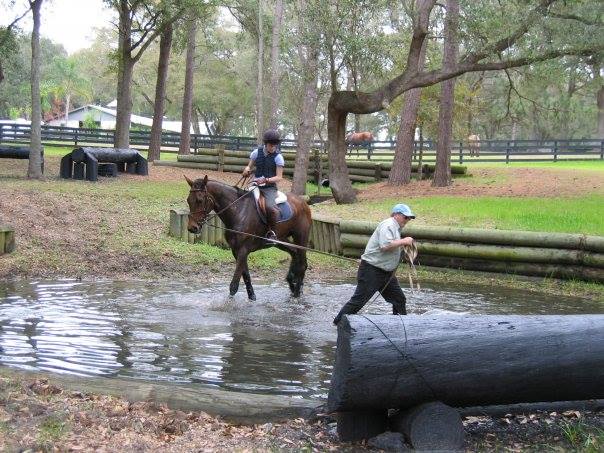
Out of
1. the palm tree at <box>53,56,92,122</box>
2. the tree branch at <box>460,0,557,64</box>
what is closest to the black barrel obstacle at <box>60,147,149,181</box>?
the tree branch at <box>460,0,557,64</box>

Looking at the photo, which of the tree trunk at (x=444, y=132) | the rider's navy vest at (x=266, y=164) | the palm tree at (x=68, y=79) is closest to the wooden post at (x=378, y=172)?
the tree trunk at (x=444, y=132)

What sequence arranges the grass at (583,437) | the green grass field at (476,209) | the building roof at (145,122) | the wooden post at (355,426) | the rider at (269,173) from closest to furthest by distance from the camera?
the grass at (583,437) → the wooden post at (355,426) → the rider at (269,173) → the green grass field at (476,209) → the building roof at (145,122)

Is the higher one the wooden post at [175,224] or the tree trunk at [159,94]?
the tree trunk at [159,94]

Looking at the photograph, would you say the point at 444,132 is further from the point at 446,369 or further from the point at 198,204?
the point at 446,369

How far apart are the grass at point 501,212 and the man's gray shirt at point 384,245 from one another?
900cm

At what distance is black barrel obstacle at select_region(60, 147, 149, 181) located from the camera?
88.6 ft

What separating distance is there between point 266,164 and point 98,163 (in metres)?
16.3

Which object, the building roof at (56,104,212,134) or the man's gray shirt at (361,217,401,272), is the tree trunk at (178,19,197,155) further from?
the man's gray shirt at (361,217,401,272)

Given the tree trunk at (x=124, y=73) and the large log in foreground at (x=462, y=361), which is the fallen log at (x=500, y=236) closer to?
the large log in foreground at (x=462, y=361)

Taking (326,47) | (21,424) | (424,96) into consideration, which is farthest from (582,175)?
(21,424)

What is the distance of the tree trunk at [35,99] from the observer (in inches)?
948

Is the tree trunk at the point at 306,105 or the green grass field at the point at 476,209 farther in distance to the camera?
the tree trunk at the point at 306,105

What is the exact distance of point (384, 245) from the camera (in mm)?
9203

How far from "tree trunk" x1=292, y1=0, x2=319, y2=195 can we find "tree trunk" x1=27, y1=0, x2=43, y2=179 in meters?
8.02
